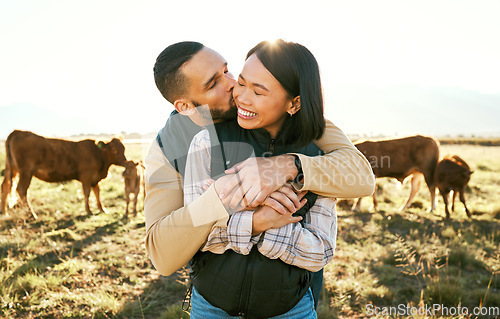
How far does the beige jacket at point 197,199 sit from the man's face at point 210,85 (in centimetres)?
57

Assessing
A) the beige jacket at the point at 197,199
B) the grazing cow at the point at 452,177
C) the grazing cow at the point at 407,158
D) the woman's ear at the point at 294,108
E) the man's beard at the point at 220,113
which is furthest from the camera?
the grazing cow at the point at 407,158

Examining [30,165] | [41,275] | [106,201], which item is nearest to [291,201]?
[41,275]

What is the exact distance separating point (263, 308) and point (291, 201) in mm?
483

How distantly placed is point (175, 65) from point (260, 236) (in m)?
1.25

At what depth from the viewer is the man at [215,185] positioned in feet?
4.45

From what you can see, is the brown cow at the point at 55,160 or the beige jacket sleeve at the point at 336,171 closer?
the beige jacket sleeve at the point at 336,171

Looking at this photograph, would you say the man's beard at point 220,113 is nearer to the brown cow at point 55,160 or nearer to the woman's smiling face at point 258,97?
the woman's smiling face at point 258,97

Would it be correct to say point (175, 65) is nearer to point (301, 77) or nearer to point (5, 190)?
point (301, 77)

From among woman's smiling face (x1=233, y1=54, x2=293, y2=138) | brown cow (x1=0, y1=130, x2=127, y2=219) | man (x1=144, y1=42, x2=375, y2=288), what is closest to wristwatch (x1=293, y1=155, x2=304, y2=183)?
man (x1=144, y1=42, x2=375, y2=288)

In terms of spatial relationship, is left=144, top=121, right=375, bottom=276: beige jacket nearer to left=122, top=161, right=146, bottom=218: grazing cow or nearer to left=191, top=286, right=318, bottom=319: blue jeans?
left=191, top=286, right=318, bottom=319: blue jeans

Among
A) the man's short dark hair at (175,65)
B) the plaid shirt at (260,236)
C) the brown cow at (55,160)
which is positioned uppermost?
the man's short dark hair at (175,65)

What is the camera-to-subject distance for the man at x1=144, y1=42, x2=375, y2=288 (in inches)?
53.4

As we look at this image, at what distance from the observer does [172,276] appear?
195 inches

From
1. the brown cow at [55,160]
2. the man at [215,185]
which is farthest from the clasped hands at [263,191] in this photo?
the brown cow at [55,160]
